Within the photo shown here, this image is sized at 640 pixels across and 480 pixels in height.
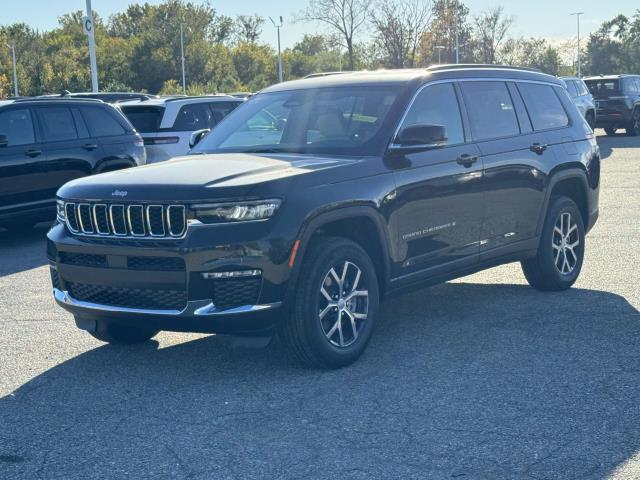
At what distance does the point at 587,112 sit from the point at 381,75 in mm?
21978

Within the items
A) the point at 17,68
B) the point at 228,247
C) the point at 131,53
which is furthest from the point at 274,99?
the point at 131,53

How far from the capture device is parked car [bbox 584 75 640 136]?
30578 millimetres

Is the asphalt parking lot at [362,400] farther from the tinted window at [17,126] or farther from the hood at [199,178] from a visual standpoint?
the tinted window at [17,126]

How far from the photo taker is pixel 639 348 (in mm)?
6355

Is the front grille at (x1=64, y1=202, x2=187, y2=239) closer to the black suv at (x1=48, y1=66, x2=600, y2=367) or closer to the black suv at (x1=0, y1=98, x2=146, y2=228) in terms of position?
the black suv at (x1=48, y1=66, x2=600, y2=367)

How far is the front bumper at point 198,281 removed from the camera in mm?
5465

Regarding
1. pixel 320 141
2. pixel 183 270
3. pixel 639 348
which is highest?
pixel 320 141

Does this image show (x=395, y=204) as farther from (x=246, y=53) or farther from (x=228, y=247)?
(x=246, y=53)

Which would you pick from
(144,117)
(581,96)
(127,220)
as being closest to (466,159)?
(127,220)

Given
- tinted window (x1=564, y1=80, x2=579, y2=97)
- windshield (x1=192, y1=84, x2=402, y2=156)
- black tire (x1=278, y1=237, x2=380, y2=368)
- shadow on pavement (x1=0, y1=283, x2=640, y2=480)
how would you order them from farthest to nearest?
tinted window (x1=564, y1=80, x2=579, y2=97) → windshield (x1=192, y1=84, x2=402, y2=156) → black tire (x1=278, y1=237, x2=380, y2=368) → shadow on pavement (x1=0, y1=283, x2=640, y2=480)

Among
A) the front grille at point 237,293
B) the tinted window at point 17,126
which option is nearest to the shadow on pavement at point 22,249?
the tinted window at point 17,126

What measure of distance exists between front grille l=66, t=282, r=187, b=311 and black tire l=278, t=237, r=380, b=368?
618 millimetres

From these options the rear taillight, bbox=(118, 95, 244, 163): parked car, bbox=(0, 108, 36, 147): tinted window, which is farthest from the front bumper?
the rear taillight

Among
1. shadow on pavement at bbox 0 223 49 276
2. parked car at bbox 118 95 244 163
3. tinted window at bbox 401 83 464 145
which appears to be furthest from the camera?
parked car at bbox 118 95 244 163
